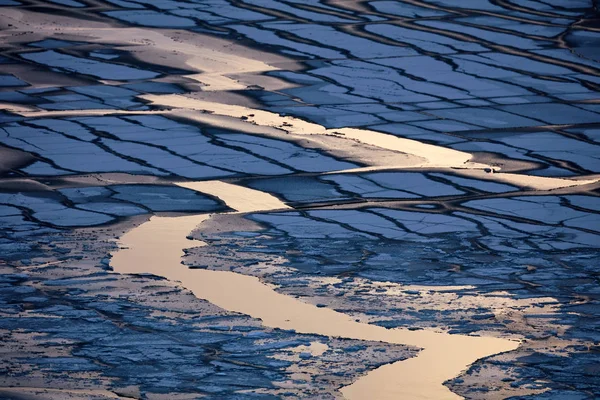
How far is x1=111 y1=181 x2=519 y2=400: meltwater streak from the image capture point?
342cm

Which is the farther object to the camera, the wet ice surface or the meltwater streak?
the wet ice surface

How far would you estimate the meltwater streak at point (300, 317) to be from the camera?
342cm

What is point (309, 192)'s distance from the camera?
5.74m

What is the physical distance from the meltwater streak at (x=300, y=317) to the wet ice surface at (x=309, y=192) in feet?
0.22

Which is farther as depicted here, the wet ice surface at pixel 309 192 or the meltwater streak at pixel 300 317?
the wet ice surface at pixel 309 192

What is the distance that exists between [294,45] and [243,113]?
1945mm

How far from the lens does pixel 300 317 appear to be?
159 inches

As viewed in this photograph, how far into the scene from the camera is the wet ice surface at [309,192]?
11.9ft

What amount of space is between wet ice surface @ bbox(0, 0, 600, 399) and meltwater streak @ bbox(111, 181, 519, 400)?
67 mm

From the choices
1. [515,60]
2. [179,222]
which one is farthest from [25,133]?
[515,60]

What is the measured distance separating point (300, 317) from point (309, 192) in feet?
5.82

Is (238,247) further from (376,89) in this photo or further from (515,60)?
(515,60)

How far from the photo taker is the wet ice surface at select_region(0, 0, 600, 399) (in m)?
3.63

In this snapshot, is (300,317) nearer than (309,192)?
Yes
